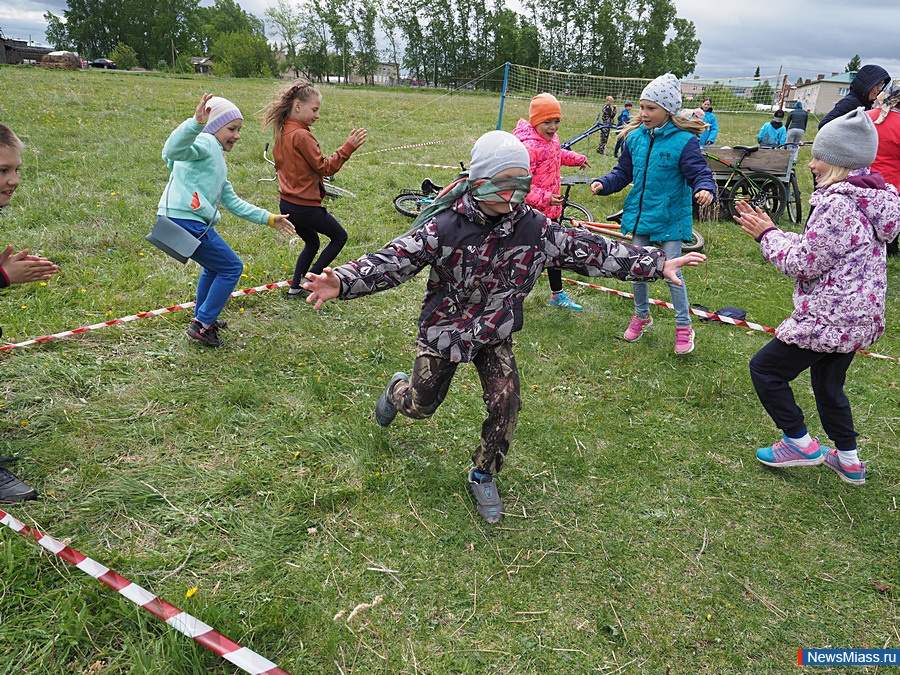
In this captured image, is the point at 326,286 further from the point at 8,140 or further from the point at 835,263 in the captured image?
the point at 835,263

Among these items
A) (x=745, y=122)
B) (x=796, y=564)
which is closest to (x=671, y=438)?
(x=796, y=564)

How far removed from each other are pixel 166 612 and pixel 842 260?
3.86 m

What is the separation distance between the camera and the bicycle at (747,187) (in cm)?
1076

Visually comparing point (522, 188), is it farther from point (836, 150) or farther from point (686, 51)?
point (686, 51)

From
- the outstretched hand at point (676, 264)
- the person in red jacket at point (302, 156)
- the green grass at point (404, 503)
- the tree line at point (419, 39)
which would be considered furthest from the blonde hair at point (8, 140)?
the tree line at point (419, 39)

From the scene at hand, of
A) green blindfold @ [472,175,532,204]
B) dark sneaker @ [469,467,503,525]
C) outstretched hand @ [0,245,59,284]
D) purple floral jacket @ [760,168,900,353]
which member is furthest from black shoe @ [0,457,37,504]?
purple floral jacket @ [760,168,900,353]

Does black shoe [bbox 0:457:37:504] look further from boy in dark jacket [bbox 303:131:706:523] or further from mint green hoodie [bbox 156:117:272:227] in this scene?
mint green hoodie [bbox 156:117:272:227]

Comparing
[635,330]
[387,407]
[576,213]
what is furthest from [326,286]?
[576,213]

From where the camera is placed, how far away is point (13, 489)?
10.7 ft

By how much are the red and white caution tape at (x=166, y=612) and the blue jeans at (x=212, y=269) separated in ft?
7.84

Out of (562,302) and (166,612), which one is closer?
(166,612)

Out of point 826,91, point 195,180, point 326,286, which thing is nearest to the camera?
point 326,286

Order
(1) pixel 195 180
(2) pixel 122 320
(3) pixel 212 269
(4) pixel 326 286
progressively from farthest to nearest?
(2) pixel 122 320, (3) pixel 212 269, (1) pixel 195 180, (4) pixel 326 286

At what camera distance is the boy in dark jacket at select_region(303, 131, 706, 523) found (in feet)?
9.61
